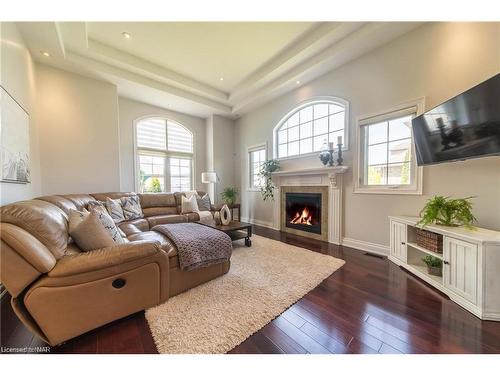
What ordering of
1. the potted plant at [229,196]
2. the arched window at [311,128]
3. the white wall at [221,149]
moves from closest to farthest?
the arched window at [311,128] → the potted plant at [229,196] → the white wall at [221,149]

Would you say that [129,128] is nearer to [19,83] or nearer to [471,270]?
[19,83]

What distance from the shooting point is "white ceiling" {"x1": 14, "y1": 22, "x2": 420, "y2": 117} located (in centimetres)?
263

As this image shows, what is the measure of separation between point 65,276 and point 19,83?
2.71 metres

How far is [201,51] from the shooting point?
127 inches

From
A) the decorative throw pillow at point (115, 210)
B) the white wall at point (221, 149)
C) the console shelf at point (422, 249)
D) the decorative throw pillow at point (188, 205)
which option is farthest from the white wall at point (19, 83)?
the console shelf at point (422, 249)

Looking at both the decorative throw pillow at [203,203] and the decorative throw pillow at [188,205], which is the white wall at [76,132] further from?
the decorative throw pillow at [203,203]

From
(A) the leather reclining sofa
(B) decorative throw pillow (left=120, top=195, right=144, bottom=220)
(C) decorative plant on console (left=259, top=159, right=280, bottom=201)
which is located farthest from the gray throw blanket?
(C) decorative plant on console (left=259, top=159, right=280, bottom=201)

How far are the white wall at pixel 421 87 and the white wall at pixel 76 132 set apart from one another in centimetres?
396

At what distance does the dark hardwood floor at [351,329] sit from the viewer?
1236mm

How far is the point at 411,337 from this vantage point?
4.32 feet

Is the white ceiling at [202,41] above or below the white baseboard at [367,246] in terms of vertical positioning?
above
